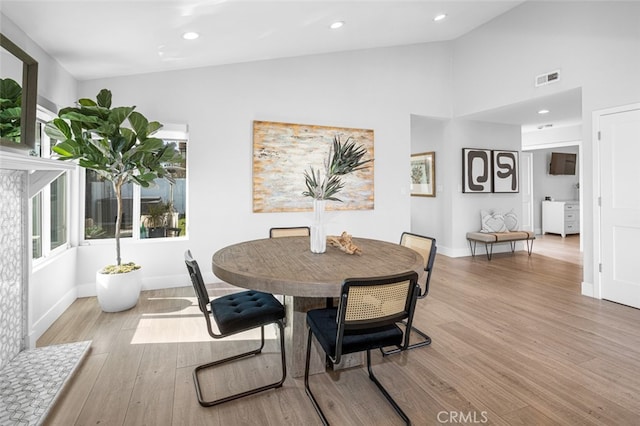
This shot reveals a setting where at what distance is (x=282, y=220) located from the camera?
4645 millimetres

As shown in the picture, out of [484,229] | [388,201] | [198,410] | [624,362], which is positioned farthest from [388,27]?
[198,410]

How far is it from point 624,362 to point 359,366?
1.84 metres

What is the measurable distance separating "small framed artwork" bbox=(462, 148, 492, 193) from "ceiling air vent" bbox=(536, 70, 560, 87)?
168 cm

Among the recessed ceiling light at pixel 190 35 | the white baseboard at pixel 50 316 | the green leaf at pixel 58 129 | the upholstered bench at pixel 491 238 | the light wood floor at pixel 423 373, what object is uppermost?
the recessed ceiling light at pixel 190 35

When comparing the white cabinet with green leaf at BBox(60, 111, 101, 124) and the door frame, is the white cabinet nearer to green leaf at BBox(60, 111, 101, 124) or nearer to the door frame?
the door frame

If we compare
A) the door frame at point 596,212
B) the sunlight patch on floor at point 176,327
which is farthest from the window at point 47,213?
the door frame at point 596,212

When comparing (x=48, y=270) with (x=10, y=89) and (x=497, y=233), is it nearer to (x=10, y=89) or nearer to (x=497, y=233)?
(x=10, y=89)

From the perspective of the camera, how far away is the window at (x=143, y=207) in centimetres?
388

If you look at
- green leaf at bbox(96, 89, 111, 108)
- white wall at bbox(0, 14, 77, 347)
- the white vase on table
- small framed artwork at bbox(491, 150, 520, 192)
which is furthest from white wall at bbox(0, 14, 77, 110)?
small framed artwork at bbox(491, 150, 520, 192)

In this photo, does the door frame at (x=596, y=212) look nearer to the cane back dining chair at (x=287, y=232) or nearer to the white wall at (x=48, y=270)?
the cane back dining chair at (x=287, y=232)

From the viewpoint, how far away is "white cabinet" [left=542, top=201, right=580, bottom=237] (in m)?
8.20

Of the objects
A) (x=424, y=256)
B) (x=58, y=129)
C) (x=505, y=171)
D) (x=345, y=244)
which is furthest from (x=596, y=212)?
(x=58, y=129)

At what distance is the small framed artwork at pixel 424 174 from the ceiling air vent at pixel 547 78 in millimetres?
2158

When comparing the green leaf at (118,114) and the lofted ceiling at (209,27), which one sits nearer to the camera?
the lofted ceiling at (209,27)
